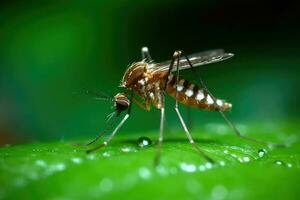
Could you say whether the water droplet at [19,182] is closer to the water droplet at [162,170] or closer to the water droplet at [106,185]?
the water droplet at [106,185]

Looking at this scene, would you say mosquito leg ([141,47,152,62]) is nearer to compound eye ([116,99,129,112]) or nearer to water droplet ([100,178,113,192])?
compound eye ([116,99,129,112])

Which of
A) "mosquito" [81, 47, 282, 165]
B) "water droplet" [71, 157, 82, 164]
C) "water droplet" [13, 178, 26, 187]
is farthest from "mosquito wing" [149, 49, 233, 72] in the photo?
"water droplet" [13, 178, 26, 187]

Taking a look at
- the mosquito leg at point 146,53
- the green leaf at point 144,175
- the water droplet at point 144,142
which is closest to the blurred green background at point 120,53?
the mosquito leg at point 146,53

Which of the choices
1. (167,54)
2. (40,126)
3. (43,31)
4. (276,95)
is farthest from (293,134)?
(43,31)

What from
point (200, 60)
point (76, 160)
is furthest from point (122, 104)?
point (76, 160)

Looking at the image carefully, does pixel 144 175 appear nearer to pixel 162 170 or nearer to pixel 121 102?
pixel 162 170
